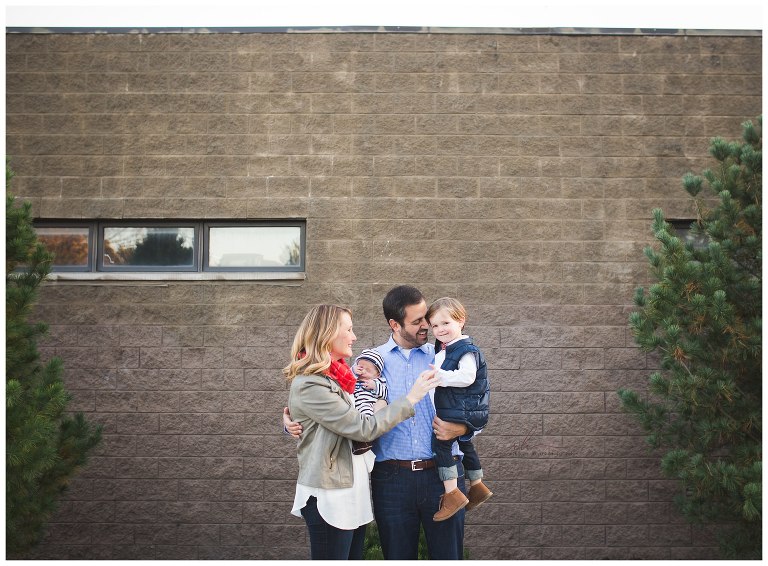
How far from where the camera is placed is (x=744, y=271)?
4711mm

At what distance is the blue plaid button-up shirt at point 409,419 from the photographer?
3.52m

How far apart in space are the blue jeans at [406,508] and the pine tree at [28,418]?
2.09 meters

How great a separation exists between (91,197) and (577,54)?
4230 mm

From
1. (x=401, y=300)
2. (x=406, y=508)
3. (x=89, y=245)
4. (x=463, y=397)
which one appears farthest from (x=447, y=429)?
(x=89, y=245)

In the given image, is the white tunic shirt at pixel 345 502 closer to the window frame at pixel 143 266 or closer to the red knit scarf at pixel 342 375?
the red knit scarf at pixel 342 375

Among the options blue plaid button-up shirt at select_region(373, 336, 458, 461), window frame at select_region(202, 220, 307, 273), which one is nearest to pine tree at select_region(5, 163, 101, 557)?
window frame at select_region(202, 220, 307, 273)

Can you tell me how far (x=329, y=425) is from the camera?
3297mm

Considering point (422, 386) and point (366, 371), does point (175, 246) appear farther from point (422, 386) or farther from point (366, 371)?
point (422, 386)

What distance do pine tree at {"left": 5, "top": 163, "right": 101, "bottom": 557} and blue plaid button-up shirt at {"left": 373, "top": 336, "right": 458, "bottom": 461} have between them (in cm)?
209

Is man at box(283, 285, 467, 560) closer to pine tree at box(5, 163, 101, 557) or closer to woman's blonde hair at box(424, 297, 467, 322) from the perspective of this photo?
woman's blonde hair at box(424, 297, 467, 322)

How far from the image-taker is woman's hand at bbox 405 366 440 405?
132 inches

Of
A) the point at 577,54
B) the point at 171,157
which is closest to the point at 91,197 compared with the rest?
the point at 171,157

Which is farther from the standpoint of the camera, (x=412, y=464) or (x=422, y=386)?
(x=412, y=464)

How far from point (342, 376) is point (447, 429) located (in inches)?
23.3
